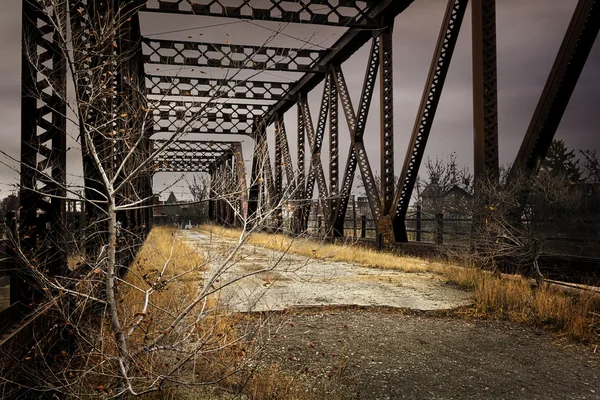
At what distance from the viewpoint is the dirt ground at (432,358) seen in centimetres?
358

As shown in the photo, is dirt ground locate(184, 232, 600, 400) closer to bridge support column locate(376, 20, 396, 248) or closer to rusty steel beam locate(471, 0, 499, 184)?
rusty steel beam locate(471, 0, 499, 184)

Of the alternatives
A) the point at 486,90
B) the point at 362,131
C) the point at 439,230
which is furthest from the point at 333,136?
the point at 486,90

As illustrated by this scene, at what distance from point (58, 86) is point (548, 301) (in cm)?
560

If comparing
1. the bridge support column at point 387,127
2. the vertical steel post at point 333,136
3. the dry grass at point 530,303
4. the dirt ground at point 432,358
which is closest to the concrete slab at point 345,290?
the dry grass at point 530,303

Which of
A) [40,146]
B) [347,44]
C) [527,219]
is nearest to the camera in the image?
[40,146]

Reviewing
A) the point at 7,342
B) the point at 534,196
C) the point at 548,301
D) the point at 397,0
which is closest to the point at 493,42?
the point at 534,196

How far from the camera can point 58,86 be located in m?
3.49

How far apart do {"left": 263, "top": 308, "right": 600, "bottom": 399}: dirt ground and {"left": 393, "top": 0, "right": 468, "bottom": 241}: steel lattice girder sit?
17.2 ft

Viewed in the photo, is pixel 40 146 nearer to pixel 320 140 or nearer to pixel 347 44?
pixel 347 44

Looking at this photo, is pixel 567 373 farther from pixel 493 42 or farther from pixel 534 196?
pixel 493 42

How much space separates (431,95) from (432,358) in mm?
6634

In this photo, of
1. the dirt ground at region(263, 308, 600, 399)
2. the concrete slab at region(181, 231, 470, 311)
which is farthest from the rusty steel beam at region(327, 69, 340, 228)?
the dirt ground at region(263, 308, 600, 399)

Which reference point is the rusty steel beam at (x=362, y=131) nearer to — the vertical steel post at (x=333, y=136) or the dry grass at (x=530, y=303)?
the vertical steel post at (x=333, y=136)

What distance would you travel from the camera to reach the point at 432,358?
4273mm
